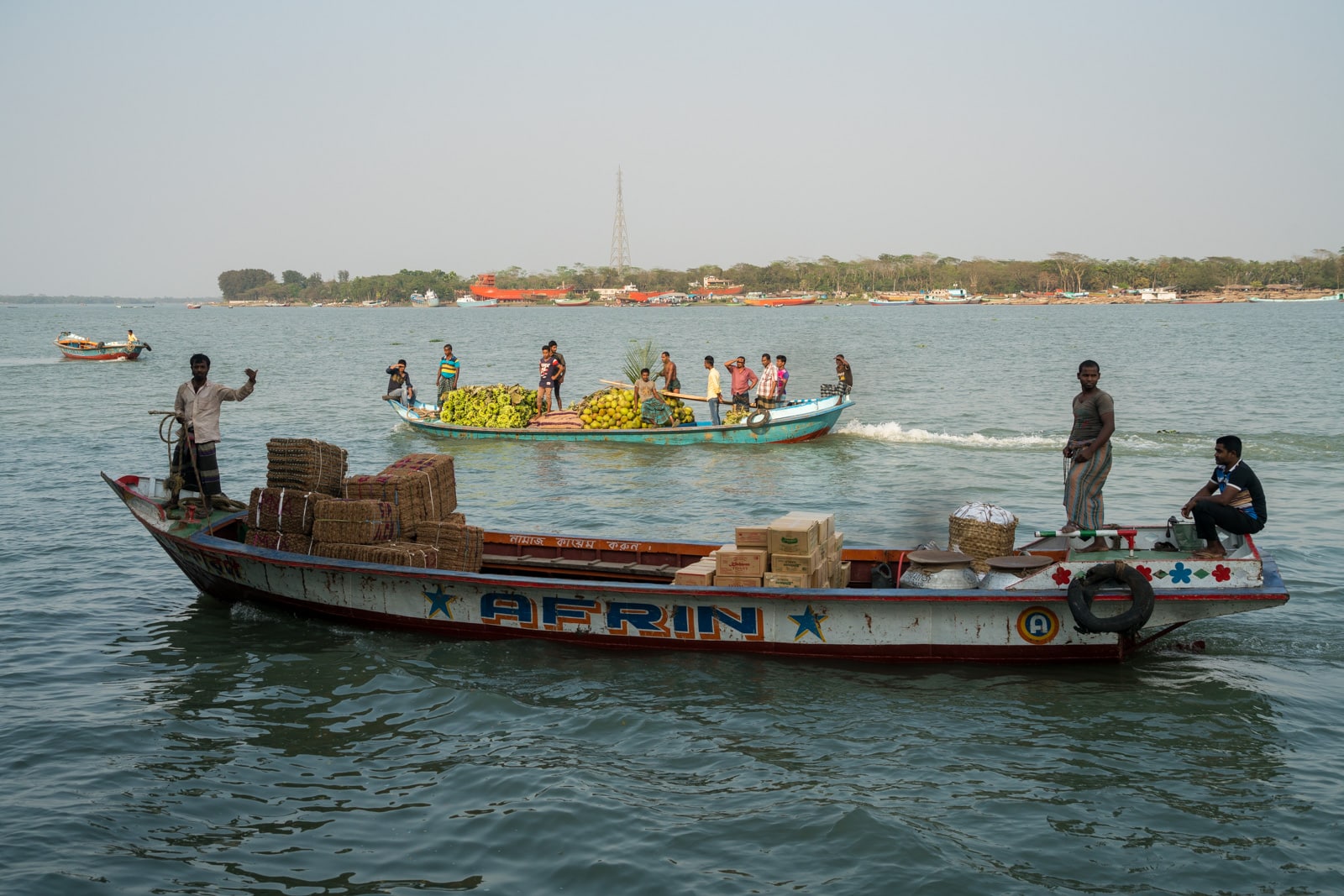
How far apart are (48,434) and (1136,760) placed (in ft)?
86.9

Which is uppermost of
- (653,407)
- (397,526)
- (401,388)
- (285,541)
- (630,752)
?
(401,388)

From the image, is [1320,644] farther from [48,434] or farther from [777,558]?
[48,434]

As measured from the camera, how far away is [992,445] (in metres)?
23.9

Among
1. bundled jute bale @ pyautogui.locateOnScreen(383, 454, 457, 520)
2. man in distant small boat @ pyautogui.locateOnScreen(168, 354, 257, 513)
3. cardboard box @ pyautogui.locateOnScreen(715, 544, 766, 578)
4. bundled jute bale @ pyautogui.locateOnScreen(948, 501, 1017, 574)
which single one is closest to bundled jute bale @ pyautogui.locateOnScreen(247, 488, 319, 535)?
bundled jute bale @ pyautogui.locateOnScreen(383, 454, 457, 520)

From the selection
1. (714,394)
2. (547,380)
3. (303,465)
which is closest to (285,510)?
(303,465)

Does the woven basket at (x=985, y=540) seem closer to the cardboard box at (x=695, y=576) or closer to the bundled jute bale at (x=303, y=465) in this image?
the cardboard box at (x=695, y=576)

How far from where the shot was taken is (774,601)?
983 centimetres

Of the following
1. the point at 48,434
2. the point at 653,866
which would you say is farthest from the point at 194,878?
the point at 48,434

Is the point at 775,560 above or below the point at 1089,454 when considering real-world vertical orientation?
below

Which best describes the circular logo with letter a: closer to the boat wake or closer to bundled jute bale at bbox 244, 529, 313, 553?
bundled jute bale at bbox 244, 529, 313, 553

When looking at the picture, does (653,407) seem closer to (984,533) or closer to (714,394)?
(714,394)

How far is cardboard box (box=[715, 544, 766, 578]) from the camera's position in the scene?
32.5 ft

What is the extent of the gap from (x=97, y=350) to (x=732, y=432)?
44.4m

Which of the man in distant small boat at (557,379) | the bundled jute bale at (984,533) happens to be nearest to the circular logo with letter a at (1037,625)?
the bundled jute bale at (984,533)
